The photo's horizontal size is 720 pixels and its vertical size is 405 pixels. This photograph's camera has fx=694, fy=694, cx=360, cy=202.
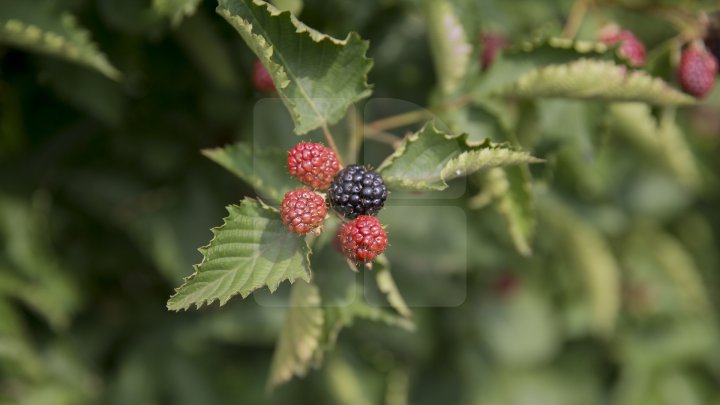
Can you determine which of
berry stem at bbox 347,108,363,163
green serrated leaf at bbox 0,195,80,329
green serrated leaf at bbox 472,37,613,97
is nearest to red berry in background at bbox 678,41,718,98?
green serrated leaf at bbox 472,37,613,97

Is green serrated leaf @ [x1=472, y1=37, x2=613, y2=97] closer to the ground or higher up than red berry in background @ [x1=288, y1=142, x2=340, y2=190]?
higher up

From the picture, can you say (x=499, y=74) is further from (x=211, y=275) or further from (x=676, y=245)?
(x=676, y=245)

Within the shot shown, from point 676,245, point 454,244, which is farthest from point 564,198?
point 676,245

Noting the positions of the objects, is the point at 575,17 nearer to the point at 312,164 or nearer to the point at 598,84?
the point at 598,84

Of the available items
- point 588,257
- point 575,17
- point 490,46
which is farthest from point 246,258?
point 588,257

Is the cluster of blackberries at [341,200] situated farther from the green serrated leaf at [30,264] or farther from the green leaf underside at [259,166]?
the green serrated leaf at [30,264]

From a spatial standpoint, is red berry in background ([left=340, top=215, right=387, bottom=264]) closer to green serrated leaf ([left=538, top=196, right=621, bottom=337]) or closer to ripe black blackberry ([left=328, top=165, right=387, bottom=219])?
ripe black blackberry ([left=328, top=165, right=387, bottom=219])

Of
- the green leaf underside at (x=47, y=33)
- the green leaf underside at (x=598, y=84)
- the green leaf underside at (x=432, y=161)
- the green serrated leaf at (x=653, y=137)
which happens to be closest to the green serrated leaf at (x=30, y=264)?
the green leaf underside at (x=47, y=33)
